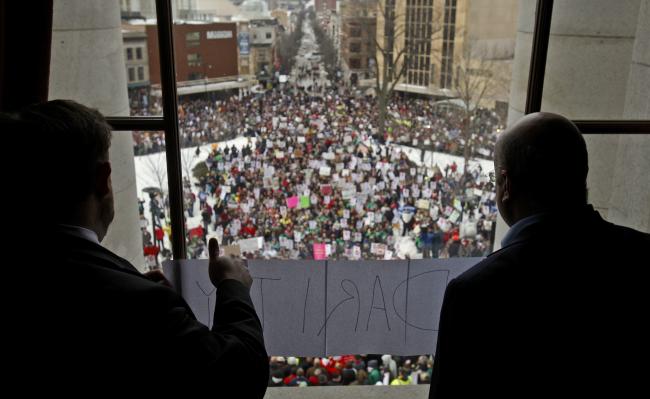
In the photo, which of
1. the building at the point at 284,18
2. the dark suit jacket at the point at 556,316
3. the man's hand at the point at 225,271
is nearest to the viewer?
the dark suit jacket at the point at 556,316

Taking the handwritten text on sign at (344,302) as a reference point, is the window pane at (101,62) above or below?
above

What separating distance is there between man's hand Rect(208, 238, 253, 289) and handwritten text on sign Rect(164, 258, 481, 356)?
0.32 meters

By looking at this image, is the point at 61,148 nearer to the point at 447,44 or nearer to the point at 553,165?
the point at 553,165

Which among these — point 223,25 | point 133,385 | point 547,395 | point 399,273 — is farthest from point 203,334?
point 223,25

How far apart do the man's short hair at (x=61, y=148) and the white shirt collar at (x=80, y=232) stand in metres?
0.02

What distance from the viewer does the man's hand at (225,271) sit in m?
0.82

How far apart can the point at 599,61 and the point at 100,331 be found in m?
1.43

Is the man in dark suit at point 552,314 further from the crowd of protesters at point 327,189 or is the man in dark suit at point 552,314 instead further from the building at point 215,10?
the crowd of protesters at point 327,189

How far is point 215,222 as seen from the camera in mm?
2543

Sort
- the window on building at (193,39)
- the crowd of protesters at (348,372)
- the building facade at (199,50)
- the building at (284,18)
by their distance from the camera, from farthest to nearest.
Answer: the building at (284,18) < the crowd of protesters at (348,372) < the window on building at (193,39) < the building facade at (199,50)

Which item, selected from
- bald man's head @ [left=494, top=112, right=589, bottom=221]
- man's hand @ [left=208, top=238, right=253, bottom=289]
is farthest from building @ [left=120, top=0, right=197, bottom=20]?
bald man's head @ [left=494, top=112, right=589, bottom=221]

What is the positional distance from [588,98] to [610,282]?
36.4 inches

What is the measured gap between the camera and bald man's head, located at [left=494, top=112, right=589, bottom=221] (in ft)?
2.50

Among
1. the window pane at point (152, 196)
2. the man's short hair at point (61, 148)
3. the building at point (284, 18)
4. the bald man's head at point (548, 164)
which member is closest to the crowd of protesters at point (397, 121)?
the window pane at point (152, 196)
